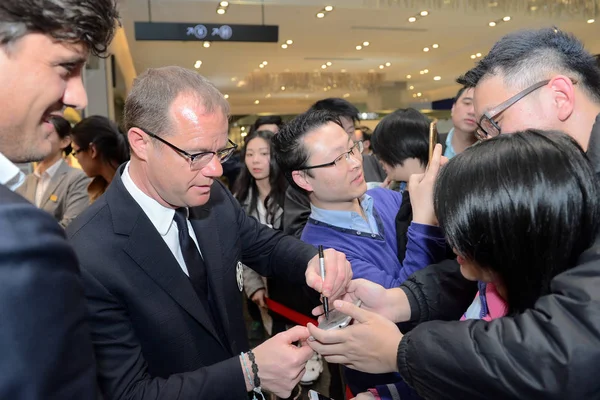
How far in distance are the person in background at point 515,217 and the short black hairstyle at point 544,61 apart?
1.80ft

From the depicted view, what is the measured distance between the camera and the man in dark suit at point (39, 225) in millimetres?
594

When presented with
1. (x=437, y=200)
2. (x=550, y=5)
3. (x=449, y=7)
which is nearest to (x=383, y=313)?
(x=437, y=200)

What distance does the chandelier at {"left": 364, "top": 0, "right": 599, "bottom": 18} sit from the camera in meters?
7.60

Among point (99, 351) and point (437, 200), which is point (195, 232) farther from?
point (437, 200)

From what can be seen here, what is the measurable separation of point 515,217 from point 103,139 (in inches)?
109

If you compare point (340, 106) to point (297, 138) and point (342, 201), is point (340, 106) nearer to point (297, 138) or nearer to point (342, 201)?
point (297, 138)

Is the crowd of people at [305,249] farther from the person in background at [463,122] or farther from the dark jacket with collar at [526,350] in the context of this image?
the person in background at [463,122]

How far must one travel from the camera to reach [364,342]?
3.60 ft

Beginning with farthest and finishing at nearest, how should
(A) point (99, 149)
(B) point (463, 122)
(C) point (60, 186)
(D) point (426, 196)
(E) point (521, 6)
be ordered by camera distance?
→ (E) point (521, 6)
(C) point (60, 186)
(B) point (463, 122)
(A) point (99, 149)
(D) point (426, 196)

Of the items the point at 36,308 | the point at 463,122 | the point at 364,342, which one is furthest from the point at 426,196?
the point at 463,122

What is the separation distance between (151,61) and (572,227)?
1207 cm

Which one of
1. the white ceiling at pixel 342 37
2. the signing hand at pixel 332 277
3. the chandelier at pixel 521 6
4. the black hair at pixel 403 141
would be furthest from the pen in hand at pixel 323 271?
the chandelier at pixel 521 6

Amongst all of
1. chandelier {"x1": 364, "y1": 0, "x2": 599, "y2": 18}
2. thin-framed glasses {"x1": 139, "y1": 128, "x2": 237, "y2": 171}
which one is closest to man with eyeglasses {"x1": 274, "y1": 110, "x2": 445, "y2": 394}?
thin-framed glasses {"x1": 139, "y1": 128, "x2": 237, "y2": 171}

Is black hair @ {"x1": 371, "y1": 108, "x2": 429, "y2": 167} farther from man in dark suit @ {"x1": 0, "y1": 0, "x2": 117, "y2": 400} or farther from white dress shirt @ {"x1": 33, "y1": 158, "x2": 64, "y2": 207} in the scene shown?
white dress shirt @ {"x1": 33, "y1": 158, "x2": 64, "y2": 207}
